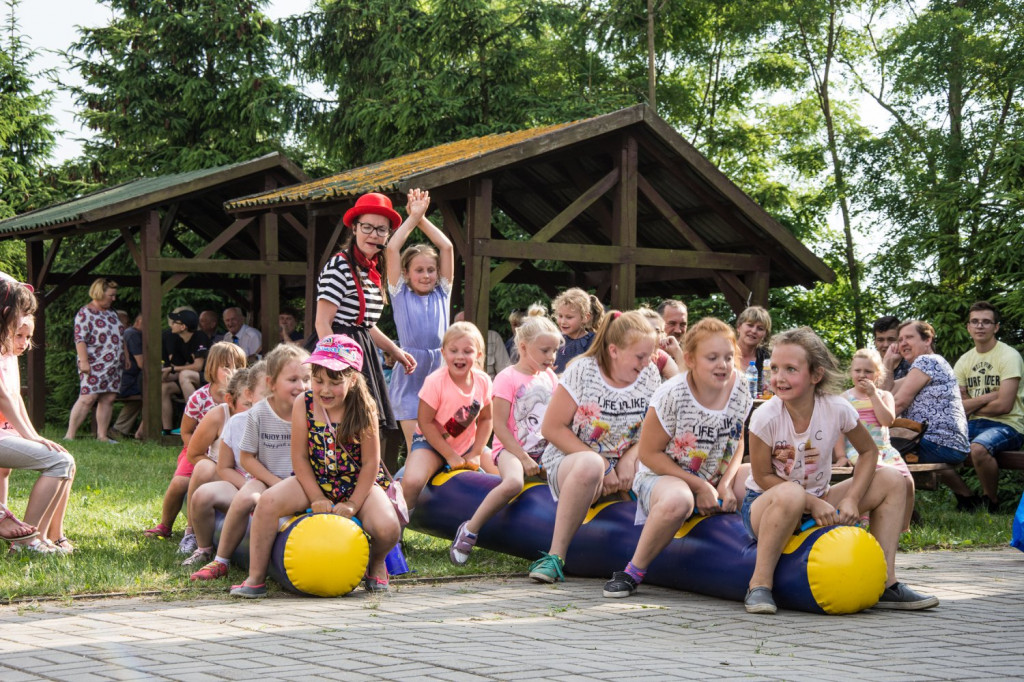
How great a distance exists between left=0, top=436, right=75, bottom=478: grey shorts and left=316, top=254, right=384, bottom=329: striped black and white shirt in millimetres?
1826

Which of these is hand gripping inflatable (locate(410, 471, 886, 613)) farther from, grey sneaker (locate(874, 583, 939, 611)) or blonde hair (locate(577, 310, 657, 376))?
blonde hair (locate(577, 310, 657, 376))

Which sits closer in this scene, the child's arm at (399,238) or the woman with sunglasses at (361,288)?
the woman with sunglasses at (361,288)

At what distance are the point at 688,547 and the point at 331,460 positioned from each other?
1879 millimetres

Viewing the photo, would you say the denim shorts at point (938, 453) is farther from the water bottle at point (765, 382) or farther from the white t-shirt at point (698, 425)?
the white t-shirt at point (698, 425)

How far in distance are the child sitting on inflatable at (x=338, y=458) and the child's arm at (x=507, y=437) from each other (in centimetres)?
128

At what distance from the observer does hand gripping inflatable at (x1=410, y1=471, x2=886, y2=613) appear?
5754mm

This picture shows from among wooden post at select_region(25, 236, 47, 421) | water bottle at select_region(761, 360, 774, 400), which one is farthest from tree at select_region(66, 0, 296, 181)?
water bottle at select_region(761, 360, 774, 400)

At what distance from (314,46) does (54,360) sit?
31.4 feet

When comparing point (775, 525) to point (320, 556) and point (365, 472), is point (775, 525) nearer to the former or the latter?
point (365, 472)

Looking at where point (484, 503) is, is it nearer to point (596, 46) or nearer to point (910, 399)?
point (910, 399)

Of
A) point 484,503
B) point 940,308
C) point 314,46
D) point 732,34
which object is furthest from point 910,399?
point 314,46

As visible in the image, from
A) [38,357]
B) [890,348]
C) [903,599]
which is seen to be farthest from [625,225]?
[38,357]

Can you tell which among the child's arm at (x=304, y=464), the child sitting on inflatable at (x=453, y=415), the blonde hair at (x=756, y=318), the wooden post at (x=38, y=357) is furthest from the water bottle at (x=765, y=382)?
the wooden post at (x=38, y=357)

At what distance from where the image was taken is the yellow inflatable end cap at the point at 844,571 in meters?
5.72
